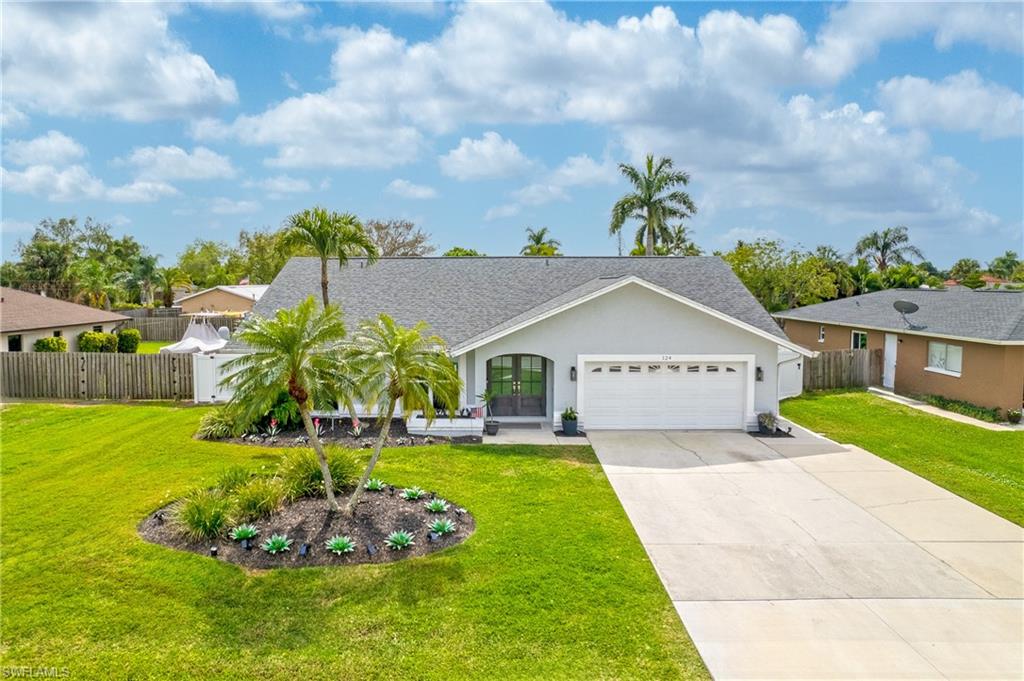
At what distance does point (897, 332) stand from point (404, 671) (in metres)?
22.1

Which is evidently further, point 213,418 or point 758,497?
point 213,418

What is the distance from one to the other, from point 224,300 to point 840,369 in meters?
42.4

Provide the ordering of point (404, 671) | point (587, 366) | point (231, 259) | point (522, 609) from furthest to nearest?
point (231, 259) < point (587, 366) < point (522, 609) < point (404, 671)

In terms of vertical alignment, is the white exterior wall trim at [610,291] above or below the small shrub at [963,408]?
above

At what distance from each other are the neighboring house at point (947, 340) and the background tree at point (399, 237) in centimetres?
3959

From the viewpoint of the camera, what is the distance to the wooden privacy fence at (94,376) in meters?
19.1

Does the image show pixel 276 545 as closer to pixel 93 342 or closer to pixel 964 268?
pixel 93 342

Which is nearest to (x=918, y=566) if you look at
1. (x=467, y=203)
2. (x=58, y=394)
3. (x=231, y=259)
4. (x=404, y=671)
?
(x=404, y=671)

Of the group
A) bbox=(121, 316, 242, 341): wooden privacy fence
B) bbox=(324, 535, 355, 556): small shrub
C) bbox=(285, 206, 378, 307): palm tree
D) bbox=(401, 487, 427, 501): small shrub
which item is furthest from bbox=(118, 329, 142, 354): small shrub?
bbox=(324, 535, 355, 556): small shrub

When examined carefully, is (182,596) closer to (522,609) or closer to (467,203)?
(522,609)

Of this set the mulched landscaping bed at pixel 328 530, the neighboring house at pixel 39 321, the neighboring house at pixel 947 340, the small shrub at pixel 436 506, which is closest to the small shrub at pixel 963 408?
the neighboring house at pixel 947 340

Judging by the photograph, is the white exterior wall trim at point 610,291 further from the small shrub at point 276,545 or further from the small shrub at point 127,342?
the small shrub at point 127,342

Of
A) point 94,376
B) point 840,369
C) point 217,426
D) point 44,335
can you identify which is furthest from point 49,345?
point 840,369

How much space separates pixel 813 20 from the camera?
15.6 meters
